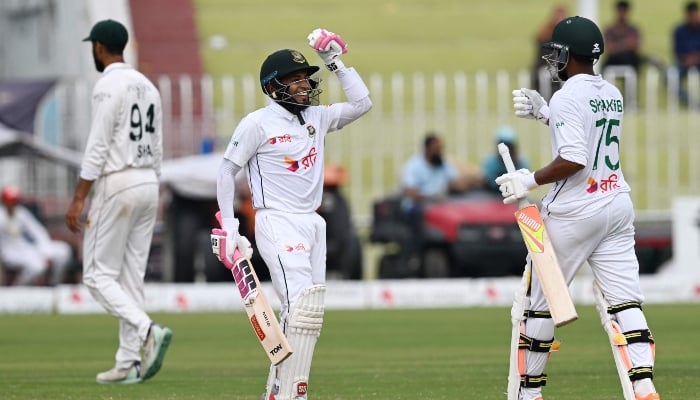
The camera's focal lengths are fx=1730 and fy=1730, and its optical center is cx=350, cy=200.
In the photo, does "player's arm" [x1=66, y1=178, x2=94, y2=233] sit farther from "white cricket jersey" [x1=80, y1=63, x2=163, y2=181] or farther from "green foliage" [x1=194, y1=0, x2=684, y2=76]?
"green foliage" [x1=194, y1=0, x2=684, y2=76]

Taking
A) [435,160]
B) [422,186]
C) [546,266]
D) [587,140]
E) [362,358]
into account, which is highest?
[587,140]

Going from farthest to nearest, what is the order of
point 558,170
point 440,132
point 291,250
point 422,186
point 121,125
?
point 440,132
point 422,186
point 121,125
point 291,250
point 558,170

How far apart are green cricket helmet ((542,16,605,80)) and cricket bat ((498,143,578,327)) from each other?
0.52 meters

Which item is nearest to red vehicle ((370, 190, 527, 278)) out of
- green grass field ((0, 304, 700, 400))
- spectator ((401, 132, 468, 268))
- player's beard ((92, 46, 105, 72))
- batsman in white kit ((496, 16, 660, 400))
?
spectator ((401, 132, 468, 268))

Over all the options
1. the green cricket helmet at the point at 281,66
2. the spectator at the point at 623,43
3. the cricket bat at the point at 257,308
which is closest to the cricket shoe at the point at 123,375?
the cricket bat at the point at 257,308

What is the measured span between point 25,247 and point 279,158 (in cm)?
1220

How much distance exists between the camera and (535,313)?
8258 millimetres

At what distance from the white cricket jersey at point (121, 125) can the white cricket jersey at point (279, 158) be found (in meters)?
1.91

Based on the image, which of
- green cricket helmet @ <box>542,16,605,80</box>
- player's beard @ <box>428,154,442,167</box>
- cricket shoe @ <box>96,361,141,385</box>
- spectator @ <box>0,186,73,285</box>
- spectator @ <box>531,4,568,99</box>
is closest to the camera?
green cricket helmet @ <box>542,16,605,80</box>

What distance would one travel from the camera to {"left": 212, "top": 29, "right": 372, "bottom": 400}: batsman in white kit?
8.52 metres

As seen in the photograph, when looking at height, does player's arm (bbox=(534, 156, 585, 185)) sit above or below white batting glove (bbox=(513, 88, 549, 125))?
below

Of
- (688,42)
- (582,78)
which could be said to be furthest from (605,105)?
(688,42)

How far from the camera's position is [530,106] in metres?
8.40

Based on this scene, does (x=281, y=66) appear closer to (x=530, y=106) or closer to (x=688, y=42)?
(x=530, y=106)
